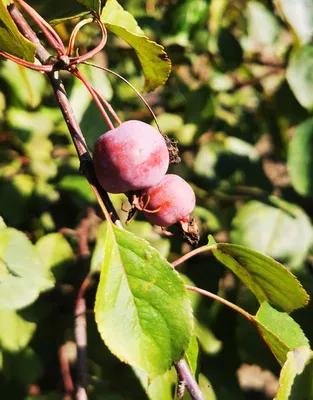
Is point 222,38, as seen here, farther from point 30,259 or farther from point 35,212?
point 30,259

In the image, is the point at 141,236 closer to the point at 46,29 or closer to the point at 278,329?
the point at 278,329

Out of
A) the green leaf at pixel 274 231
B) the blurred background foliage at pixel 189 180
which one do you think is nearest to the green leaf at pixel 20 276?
the blurred background foliage at pixel 189 180

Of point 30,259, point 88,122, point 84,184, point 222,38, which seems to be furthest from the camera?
point 222,38

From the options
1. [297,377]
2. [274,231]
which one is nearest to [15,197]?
→ [274,231]

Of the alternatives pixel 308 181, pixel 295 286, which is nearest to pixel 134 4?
pixel 308 181

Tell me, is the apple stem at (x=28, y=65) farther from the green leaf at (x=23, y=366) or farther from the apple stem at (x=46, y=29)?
the green leaf at (x=23, y=366)

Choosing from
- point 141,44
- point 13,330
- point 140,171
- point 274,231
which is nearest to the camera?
point 140,171

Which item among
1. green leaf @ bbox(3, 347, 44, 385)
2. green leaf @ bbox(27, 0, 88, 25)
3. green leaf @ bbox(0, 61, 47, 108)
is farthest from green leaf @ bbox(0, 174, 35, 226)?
green leaf @ bbox(27, 0, 88, 25)

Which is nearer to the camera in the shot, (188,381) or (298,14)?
(188,381)
